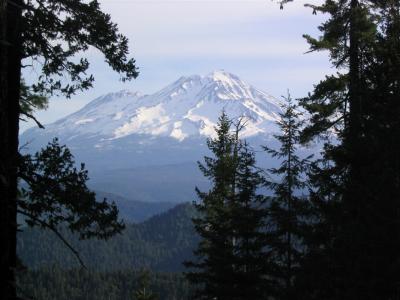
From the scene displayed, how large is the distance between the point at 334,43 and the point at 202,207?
36.9 ft

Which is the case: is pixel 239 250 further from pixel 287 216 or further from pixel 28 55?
pixel 28 55

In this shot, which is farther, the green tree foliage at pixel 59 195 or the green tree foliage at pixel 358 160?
the green tree foliage at pixel 358 160

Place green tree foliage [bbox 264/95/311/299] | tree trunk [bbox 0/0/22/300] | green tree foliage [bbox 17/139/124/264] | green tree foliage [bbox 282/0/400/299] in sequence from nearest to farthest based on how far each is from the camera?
tree trunk [bbox 0/0/22/300], green tree foliage [bbox 17/139/124/264], green tree foliage [bbox 282/0/400/299], green tree foliage [bbox 264/95/311/299]

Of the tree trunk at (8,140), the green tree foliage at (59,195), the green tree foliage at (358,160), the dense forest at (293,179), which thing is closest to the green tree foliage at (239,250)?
the dense forest at (293,179)

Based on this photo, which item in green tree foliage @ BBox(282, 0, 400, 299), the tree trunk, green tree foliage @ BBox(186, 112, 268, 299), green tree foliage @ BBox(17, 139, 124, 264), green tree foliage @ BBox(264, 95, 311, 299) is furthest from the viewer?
green tree foliage @ BBox(186, 112, 268, 299)

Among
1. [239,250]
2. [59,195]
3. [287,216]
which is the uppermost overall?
[59,195]

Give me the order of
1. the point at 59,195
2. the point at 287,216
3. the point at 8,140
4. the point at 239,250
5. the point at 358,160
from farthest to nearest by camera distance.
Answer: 1. the point at 239,250
2. the point at 287,216
3. the point at 358,160
4. the point at 59,195
5. the point at 8,140

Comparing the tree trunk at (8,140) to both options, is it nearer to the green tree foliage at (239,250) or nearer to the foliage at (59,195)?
the foliage at (59,195)

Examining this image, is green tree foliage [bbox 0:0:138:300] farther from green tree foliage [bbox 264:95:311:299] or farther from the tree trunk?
green tree foliage [bbox 264:95:311:299]

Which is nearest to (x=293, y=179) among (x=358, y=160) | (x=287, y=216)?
(x=287, y=216)

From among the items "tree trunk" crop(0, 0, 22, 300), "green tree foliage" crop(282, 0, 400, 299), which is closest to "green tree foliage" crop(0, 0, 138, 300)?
"tree trunk" crop(0, 0, 22, 300)

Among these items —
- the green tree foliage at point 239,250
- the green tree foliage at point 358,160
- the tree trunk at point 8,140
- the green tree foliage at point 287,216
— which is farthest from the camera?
the green tree foliage at point 239,250

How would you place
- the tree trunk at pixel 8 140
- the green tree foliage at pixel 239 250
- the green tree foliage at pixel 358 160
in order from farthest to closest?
the green tree foliage at pixel 239 250 < the green tree foliage at pixel 358 160 < the tree trunk at pixel 8 140

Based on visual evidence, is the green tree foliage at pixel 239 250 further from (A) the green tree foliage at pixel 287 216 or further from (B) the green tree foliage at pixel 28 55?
(B) the green tree foliage at pixel 28 55
